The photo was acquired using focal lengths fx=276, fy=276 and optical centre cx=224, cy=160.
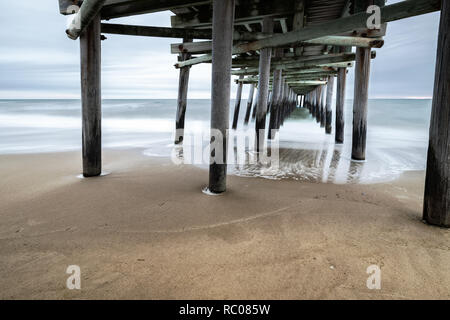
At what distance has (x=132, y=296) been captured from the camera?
149 cm

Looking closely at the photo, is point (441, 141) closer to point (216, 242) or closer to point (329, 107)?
point (216, 242)

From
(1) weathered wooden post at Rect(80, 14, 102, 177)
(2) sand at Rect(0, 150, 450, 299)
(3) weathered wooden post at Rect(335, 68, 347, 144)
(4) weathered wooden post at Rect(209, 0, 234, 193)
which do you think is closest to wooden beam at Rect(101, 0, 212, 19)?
(1) weathered wooden post at Rect(80, 14, 102, 177)

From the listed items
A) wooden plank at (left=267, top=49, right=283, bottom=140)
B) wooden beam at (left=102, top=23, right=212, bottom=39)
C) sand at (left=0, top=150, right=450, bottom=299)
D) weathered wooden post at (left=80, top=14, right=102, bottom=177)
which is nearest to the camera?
sand at (left=0, top=150, right=450, bottom=299)

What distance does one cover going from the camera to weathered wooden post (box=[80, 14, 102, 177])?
369 centimetres

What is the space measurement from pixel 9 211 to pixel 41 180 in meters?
1.27

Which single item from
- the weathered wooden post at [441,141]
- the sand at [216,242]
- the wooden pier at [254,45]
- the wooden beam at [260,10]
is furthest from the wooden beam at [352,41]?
the sand at [216,242]

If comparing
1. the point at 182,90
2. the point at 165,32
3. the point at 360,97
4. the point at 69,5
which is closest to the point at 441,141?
the point at 360,97

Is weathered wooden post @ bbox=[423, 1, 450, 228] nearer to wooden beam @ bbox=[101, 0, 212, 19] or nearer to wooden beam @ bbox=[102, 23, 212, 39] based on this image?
wooden beam @ bbox=[101, 0, 212, 19]

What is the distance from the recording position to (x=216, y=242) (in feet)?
6.92

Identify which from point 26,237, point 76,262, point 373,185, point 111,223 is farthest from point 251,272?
point 373,185

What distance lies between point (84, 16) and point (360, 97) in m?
4.72

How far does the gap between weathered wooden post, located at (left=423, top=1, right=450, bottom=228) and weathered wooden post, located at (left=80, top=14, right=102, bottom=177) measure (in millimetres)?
3850

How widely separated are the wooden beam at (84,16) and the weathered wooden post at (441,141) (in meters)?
3.30

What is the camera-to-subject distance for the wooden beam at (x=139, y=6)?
395 centimetres
